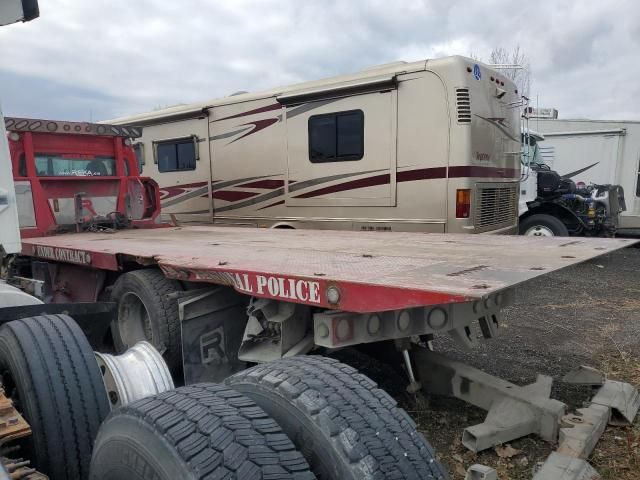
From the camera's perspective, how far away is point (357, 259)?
3.43 meters

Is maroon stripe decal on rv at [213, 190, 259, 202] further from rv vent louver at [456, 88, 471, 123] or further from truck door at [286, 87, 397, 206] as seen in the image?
rv vent louver at [456, 88, 471, 123]

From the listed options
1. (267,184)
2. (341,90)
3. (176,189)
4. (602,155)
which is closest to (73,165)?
(267,184)

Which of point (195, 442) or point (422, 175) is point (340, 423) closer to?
point (195, 442)

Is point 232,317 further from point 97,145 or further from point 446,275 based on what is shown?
point 97,145

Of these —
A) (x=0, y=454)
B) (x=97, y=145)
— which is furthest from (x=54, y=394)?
(x=97, y=145)

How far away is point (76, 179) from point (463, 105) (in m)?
4.98

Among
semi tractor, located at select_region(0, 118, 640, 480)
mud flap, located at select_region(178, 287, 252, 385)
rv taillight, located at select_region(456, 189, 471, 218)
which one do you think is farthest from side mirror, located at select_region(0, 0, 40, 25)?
rv taillight, located at select_region(456, 189, 471, 218)

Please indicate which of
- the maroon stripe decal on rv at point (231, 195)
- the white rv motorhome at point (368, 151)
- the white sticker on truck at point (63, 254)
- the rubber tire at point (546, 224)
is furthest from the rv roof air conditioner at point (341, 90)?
the rubber tire at point (546, 224)

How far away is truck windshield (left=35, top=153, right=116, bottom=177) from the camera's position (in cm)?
592

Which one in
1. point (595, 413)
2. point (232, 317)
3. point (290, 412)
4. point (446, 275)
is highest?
point (446, 275)

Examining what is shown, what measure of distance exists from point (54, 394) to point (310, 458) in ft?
4.22

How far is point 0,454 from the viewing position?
70.3 inches

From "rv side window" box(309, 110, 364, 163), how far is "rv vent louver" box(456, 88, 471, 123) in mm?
1367

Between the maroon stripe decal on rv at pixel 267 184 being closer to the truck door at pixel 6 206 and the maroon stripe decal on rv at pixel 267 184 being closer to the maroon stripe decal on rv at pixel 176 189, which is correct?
the maroon stripe decal on rv at pixel 176 189
